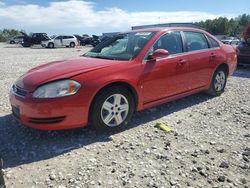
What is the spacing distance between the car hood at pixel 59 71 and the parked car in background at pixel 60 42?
31.5 m

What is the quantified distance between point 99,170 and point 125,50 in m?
2.39

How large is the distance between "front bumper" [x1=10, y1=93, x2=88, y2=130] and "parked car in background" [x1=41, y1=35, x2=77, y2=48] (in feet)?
106

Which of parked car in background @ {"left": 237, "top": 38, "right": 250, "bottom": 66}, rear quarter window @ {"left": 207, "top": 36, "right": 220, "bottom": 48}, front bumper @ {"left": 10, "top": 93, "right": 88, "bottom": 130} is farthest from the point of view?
parked car in background @ {"left": 237, "top": 38, "right": 250, "bottom": 66}

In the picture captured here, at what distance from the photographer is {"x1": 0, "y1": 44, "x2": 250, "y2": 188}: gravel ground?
10.9 ft

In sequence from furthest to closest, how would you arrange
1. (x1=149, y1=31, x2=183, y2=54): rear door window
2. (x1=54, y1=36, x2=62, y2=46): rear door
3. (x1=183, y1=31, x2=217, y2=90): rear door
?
(x1=54, y1=36, x2=62, y2=46): rear door, (x1=183, y1=31, x2=217, y2=90): rear door, (x1=149, y1=31, x2=183, y2=54): rear door window

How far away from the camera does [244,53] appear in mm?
10750

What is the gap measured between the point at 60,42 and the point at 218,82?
101ft

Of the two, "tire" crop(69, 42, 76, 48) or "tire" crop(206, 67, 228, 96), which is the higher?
"tire" crop(69, 42, 76, 48)

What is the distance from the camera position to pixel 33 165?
3.69 meters

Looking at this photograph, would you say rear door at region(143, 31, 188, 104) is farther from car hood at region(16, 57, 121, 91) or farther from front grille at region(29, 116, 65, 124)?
front grille at region(29, 116, 65, 124)

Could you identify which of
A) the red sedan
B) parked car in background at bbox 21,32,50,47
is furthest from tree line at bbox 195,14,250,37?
the red sedan

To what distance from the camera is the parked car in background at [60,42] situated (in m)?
35.1

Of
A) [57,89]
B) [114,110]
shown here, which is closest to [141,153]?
[114,110]

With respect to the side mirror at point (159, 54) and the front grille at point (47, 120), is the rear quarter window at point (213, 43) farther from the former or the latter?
the front grille at point (47, 120)
